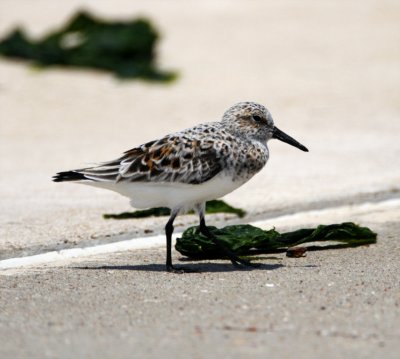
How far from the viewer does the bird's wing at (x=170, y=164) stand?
23.5ft

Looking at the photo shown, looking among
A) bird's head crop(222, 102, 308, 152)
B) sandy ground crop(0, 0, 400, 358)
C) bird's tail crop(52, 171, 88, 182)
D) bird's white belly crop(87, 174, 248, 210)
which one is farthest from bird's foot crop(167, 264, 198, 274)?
bird's head crop(222, 102, 308, 152)

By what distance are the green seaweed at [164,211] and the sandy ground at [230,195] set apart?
17 cm

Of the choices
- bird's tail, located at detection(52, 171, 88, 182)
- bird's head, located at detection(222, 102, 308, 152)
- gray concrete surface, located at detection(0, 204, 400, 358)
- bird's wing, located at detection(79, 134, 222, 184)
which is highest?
bird's head, located at detection(222, 102, 308, 152)

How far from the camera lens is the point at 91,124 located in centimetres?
1448

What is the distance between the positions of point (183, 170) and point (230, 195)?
302 centimetres

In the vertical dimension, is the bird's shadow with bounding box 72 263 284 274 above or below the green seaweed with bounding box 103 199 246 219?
below

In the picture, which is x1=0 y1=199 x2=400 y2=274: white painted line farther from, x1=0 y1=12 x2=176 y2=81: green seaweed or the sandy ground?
x1=0 y1=12 x2=176 y2=81: green seaweed

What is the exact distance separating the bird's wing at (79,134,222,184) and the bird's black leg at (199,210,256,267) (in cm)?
50

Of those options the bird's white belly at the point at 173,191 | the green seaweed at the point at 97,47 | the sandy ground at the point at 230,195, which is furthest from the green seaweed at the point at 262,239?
the green seaweed at the point at 97,47

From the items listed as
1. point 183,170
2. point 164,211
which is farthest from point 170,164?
point 164,211

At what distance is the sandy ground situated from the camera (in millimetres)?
5562

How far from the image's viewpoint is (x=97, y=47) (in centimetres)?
1669

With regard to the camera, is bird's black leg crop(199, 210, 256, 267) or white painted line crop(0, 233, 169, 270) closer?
bird's black leg crop(199, 210, 256, 267)

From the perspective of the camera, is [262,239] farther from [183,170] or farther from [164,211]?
[164,211]
